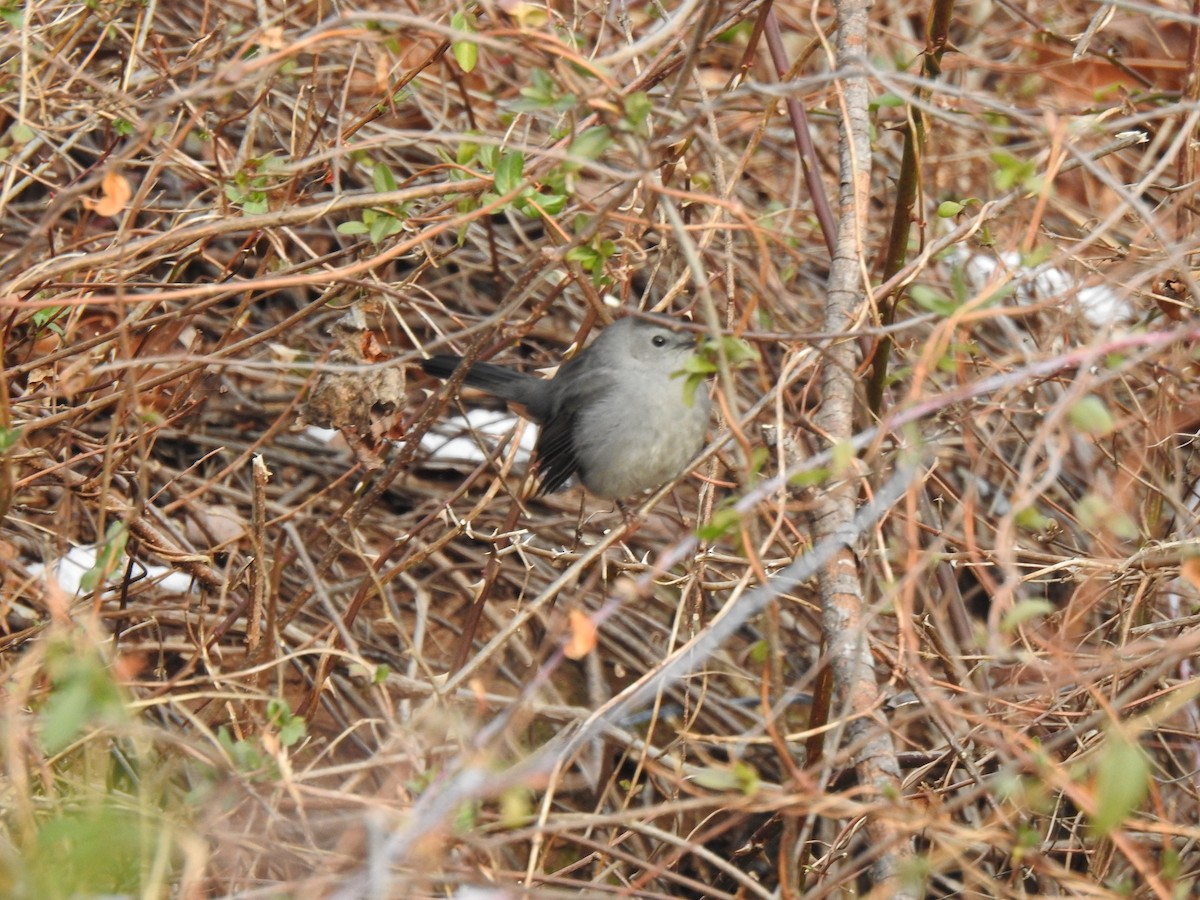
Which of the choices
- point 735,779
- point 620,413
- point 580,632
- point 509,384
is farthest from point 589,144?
point 509,384

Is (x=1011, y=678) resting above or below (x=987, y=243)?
below

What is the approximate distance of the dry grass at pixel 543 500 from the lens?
2.62 metres

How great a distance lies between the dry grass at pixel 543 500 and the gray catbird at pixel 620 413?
242 mm

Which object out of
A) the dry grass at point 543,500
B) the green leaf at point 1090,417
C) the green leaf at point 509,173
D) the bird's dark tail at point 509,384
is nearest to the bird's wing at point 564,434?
the bird's dark tail at point 509,384

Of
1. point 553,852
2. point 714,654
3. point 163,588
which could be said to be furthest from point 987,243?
point 163,588

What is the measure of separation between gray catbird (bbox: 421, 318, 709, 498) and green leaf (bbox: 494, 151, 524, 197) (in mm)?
1250

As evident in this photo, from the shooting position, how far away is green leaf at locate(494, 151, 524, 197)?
10.6ft

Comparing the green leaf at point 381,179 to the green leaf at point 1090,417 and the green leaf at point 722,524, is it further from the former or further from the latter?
the green leaf at point 1090,417

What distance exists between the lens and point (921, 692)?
2820mm

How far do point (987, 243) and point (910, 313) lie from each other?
2.24 feet

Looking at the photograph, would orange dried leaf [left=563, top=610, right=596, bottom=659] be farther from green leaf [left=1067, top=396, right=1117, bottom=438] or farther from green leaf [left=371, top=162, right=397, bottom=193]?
green leaf [left=371, top=162, right=397, bottom=193]

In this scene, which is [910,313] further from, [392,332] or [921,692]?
[392,332]

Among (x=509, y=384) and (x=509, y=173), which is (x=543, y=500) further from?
(x=509, y=173)

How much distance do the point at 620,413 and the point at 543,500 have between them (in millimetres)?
1093
